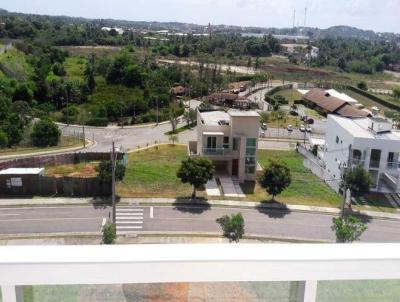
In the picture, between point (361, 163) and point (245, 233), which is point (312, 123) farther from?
point (245, 233)

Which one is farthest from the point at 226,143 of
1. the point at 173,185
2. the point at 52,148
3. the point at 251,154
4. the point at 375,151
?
the point at 52,148

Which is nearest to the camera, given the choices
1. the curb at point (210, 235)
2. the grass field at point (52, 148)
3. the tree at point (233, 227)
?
the tree at point (233, 227)

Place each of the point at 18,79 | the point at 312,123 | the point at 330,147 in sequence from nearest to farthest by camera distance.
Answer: the point at 330,147
the point at 312,123
the point at 18,79

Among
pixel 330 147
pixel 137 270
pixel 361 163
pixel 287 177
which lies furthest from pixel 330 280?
pixel 330 147

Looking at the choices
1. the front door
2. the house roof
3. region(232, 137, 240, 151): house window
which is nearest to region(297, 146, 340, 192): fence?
the front door

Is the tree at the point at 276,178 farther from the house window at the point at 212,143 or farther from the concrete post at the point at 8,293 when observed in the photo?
the concrete post at the point at 8,293

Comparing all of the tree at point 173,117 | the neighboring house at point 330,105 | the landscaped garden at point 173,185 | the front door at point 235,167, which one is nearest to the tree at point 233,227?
the landscaped garden at point 173,185
